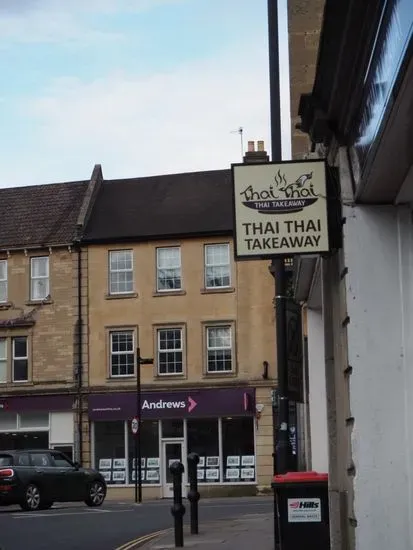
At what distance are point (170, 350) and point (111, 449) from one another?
14.3 feet

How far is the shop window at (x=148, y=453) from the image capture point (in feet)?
112

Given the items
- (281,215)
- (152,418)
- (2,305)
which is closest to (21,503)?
(152,418)

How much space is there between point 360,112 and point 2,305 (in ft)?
99.9

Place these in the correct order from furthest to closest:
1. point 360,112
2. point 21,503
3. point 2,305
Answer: point 2,305
point 21,503
point 360,112

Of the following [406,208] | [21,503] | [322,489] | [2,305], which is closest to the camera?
[406,208]

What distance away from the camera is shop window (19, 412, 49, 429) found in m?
35.0

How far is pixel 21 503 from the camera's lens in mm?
22766

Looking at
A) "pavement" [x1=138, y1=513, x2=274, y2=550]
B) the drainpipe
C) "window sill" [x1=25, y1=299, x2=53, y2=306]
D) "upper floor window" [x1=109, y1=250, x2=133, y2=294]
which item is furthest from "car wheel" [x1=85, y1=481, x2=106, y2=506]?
"window sill" [x1=25, y1=299, x2=53, y2=306]

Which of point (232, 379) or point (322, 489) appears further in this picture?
point (232, 379)

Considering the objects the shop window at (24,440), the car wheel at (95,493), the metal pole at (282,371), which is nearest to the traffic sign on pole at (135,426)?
the shop window at (24,440)

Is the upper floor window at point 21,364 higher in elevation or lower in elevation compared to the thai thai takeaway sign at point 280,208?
lower

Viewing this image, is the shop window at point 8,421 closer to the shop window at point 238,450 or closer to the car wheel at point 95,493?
the shop window at point 238,450

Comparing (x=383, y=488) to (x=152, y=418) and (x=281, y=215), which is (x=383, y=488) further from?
(x=152, y=418)

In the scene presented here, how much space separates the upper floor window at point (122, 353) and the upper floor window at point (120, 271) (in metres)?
1.68
